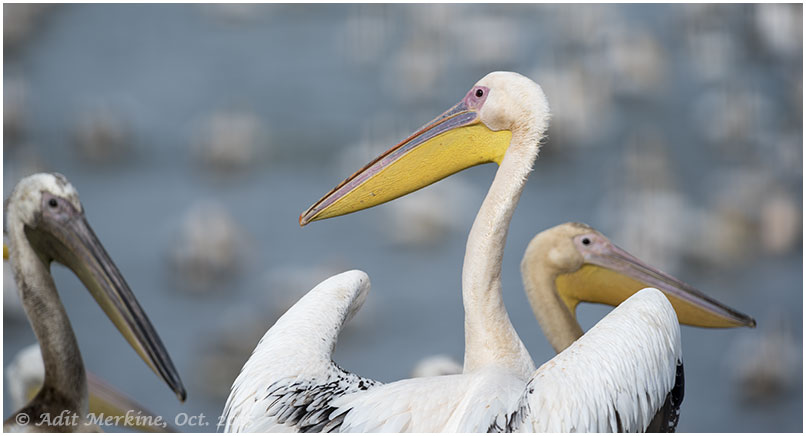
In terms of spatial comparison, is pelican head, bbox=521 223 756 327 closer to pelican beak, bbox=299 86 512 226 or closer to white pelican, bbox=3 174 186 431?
pelican beak, bbox=299 86 512 226

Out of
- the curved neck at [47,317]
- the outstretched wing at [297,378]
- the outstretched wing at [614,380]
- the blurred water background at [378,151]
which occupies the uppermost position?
the blurred water background at [378,151]

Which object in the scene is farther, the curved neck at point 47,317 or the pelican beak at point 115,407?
the pelican beak at point 115,407

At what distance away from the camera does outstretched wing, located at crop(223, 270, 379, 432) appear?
1.97 metres

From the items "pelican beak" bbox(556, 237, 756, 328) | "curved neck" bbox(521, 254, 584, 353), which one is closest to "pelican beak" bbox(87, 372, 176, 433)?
"curved neck" bbox(521, 254, 584, 353)

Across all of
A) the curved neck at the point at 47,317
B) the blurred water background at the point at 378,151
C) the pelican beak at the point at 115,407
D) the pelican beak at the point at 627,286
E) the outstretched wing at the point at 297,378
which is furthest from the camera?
the blurred water background at the point at 378,151

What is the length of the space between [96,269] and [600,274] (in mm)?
1332

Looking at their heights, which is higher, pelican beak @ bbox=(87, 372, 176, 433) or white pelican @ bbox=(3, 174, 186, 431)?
white pelican @ bbox=(3, 174, 186, 431)

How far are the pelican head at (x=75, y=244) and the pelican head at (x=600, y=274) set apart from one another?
103 cm

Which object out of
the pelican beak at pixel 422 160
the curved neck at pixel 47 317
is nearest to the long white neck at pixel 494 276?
the pelican beak at pixel 422 160

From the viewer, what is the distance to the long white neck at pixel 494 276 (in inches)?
88.3

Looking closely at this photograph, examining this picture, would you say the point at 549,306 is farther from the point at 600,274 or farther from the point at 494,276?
the point at 494,276

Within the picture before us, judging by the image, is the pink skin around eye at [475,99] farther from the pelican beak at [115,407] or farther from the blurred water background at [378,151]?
the blurred water background at [378,151]

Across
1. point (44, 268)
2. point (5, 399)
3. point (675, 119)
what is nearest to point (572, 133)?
point (675, 119)

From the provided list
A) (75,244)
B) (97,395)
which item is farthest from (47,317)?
(97,395)
